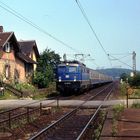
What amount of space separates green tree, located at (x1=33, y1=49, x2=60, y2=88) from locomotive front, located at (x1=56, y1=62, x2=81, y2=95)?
7.57 m

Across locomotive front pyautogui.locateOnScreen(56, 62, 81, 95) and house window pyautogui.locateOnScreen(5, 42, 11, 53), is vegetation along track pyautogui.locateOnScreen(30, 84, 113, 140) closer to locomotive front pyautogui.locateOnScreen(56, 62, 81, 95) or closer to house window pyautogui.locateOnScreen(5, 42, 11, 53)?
locomotive front pyautogui.locateOnScreen(56, 62, 81, 95)

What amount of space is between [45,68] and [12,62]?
10.3 metres

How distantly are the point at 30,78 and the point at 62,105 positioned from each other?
2981 cm

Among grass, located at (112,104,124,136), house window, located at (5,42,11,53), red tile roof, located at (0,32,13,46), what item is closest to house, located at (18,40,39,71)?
house window, located at (5,42,11,53)

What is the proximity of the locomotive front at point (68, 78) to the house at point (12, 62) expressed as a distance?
24.2 feet

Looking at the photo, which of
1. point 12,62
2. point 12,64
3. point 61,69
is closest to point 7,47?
point 12,62

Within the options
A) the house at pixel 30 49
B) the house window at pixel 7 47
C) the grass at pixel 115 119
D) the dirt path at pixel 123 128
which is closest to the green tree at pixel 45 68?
the house at pixel 30 49

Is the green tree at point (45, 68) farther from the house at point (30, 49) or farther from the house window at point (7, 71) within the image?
the house window at point (7, 71)

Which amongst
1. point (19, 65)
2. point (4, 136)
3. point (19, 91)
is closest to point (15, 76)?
point (19, 65)

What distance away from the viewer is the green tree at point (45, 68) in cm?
5859

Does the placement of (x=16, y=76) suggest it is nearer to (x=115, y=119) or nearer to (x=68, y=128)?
(x=115, y=119)

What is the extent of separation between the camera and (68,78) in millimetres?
43094

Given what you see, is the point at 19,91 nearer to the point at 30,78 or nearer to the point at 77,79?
the point at 77,79

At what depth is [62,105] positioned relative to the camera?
98.0 ft
